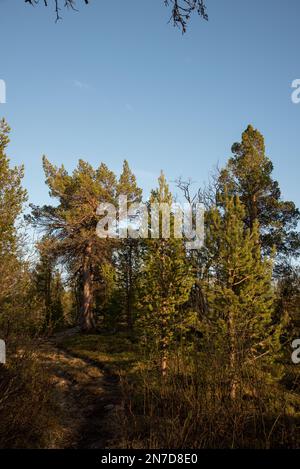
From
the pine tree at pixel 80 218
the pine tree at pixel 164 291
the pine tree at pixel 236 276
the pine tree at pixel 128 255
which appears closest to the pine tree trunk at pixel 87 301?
the pine tree at pixel 80 218

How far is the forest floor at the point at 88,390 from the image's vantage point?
8.09 meters

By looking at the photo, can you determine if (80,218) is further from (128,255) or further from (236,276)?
(236,276)

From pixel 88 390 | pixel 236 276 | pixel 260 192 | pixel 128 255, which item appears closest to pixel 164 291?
pixel 236 276

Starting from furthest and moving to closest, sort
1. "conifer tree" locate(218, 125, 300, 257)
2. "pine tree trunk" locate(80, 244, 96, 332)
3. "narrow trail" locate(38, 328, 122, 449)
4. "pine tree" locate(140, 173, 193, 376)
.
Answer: "pine tree trunk" locate(80, 244, 96, 332) < "conifer tree" locate(218, 125, 300, 257) < "pine tree" locate(140, 173, 193, 376) < "narrow trail" locate(38, 328, 122, 449)

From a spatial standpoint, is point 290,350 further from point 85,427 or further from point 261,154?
point 261,154

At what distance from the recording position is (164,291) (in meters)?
13.9

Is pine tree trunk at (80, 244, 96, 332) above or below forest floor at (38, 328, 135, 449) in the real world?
above

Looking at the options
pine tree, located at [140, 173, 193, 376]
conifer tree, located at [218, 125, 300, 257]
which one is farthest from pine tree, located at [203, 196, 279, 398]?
conifer tree, located at [218, 125, 300, 257]

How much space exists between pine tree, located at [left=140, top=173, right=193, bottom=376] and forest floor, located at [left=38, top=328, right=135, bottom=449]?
8.61ft

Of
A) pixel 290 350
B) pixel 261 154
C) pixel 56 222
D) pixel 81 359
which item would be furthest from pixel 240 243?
pixel 56 222

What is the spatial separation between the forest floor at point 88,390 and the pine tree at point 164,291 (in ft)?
8.61

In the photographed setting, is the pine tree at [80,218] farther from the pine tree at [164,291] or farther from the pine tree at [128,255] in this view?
the pine tree at [164,291]

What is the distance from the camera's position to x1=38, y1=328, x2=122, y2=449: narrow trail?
316 inches

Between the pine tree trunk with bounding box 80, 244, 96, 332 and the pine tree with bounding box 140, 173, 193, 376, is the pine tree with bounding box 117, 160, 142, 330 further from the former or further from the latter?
the pine tree with bounding box 140, 173, 193, 376
